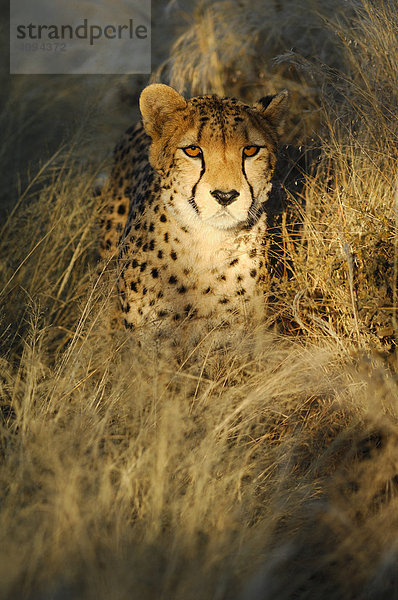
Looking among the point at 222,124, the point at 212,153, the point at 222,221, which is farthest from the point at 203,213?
the point at 222,124

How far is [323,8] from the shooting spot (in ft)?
14.7

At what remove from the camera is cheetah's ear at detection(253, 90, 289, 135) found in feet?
9.54

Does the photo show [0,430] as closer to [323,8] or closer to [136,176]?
[136,176]

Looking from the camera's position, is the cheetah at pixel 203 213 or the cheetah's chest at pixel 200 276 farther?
the cheetah's chest at pixel 200 276

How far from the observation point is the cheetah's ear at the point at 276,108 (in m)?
2.91

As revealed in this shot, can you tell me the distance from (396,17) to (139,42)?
9.80 feet

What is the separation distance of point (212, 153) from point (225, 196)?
193 mm

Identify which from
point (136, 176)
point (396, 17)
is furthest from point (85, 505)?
point (396, 17)

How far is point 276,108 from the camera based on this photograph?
2.93 metres

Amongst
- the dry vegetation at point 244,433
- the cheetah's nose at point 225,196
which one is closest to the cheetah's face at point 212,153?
the cheetah's nose at point 225,196

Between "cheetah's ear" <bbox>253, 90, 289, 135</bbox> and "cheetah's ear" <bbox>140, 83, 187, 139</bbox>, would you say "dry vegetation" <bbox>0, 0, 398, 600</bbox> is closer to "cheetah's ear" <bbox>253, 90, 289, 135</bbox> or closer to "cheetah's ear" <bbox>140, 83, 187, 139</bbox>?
"cheetah's ear" <bbox>253, 90, 289, 135</bbox>

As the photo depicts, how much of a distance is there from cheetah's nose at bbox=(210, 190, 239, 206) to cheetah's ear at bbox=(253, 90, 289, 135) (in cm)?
47

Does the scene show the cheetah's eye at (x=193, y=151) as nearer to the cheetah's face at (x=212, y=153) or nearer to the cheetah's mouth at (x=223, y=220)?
the cheetah's face at (x=212, y=153)

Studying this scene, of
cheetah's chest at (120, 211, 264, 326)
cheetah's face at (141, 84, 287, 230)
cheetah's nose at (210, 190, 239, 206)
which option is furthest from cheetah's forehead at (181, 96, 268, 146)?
cheetah's chest at (120, 211, 264, 326)
